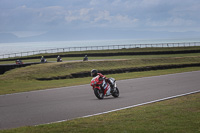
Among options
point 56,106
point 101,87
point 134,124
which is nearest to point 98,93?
point 101,87

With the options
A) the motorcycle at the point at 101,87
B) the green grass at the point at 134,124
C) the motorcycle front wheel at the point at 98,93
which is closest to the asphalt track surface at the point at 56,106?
the motorcycle front wheel at the point at 98,93

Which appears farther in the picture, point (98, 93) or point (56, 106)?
point (98, 93)

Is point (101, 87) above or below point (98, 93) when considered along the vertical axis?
above

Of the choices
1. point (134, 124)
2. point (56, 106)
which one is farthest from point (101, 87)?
point (134, 124)

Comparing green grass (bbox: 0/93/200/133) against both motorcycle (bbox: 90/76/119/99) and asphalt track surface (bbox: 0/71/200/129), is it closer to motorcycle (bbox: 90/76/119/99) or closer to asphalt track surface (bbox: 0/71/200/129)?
asphalt track surface (bbox: 0/71/200/129)

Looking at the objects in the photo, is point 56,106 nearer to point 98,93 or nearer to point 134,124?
point 98,93

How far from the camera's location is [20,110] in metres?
11.6

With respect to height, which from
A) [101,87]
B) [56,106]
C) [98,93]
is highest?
[101,87]

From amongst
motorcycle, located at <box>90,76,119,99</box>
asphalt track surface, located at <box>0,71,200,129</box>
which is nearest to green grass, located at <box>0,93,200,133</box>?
asphalt track surface, located at <box>0,71,200,129</box>

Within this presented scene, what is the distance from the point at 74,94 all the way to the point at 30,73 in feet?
52.7

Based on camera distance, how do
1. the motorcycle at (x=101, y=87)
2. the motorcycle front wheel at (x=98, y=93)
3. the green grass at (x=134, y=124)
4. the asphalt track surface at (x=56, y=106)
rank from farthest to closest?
the motorcycle front wheel at (x=98, y=93), the motorcycle at (x=101, y=87), the asphalt track surface at (x=56, y=106), the green grass at (x=134, y=124)

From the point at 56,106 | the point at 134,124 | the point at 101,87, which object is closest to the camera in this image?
the point at 134,124

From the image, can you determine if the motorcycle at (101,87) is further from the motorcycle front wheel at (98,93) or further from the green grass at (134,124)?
the green grass at (134,124)

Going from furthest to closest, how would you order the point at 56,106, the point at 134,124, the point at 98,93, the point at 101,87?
the point at 101,87, the point at 98,93, the point at 56,106, the point at 134,124
